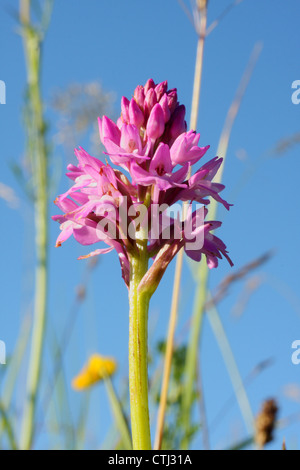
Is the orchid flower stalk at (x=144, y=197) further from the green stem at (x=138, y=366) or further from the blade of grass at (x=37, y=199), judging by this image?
the blade of grass at (x=37, y=199)

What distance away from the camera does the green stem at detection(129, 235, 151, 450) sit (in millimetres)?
1107

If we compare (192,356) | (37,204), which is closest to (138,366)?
(192,356)

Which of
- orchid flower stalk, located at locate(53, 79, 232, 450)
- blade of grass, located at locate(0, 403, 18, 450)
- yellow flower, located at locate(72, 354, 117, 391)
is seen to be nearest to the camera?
orchid flower stalk, located at locate(53, 79, 232, 450)

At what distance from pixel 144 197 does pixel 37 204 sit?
1354mm

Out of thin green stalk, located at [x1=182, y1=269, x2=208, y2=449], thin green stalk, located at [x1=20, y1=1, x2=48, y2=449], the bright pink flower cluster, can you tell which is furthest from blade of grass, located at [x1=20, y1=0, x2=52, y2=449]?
the bright pink flower cluster

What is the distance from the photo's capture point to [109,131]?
1295 mm

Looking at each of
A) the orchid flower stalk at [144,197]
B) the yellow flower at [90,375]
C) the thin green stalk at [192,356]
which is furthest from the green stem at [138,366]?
the yellow flower at [90,375]

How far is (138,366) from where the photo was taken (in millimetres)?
1131

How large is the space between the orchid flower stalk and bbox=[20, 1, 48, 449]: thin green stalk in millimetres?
1134

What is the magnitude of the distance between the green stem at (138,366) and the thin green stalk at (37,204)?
46.4 inches

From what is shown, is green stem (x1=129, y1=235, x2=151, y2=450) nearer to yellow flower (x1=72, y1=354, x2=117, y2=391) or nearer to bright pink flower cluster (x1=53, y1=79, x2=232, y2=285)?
bright pink flower cluster (x1=53, y1=79, x2=232, y2=285)
